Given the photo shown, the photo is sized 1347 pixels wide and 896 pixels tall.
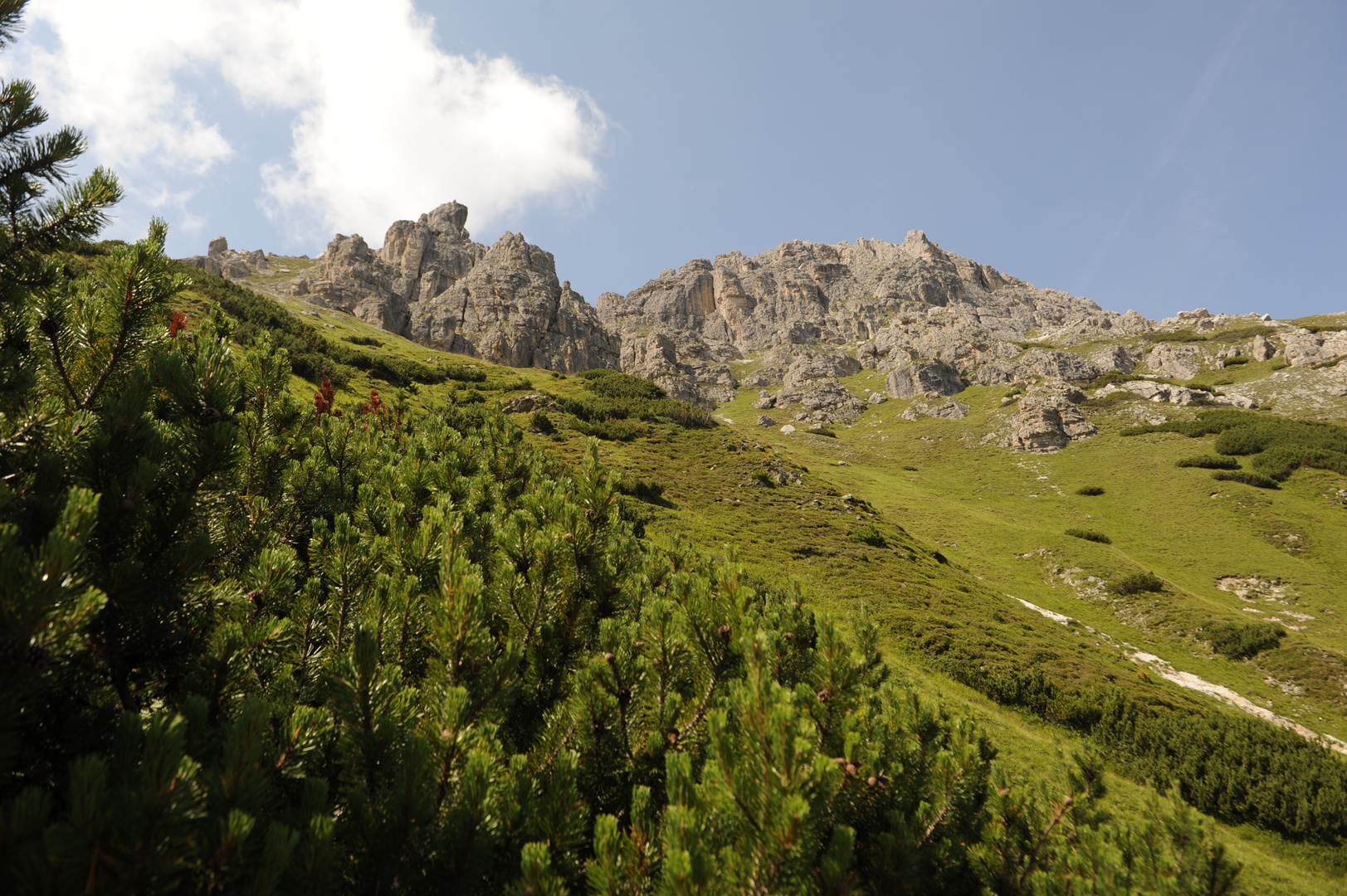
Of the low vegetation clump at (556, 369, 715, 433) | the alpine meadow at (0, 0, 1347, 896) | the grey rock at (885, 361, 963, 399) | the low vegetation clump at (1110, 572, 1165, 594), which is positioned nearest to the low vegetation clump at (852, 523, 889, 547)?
the low vegetation clump at (1110, 572, 1165, 594)

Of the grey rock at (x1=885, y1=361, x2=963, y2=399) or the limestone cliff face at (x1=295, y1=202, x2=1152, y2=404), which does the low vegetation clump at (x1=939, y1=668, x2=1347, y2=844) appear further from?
the grey rock at (x1=885, y1=361, x2=963, y2=399)

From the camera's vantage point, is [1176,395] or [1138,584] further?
[1176,395]

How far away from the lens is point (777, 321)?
162 m

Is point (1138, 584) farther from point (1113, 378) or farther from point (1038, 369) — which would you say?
point (1038, 369)

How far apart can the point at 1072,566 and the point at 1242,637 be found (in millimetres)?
9010

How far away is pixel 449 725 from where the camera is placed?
211 cm

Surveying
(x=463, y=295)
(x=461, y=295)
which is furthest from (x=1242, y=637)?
(x=461, y=295)

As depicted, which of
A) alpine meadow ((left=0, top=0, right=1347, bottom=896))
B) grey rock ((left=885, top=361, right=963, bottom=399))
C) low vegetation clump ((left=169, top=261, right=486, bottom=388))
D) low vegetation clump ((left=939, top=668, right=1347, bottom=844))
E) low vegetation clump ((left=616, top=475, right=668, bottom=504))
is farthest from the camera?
grey rock ((left=885, top=361, right=963, bottom=399))

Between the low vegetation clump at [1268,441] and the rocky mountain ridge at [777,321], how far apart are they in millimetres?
10796

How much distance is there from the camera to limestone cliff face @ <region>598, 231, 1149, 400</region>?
125000mm

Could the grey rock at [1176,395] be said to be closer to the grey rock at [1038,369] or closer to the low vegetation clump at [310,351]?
the grey rock at [1038,369]

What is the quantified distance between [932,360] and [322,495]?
111 meters

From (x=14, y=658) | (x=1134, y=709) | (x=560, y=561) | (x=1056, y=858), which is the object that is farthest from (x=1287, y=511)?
(x=14, y=658)

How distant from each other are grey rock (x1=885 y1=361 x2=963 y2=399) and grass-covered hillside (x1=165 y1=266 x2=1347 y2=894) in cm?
3081
